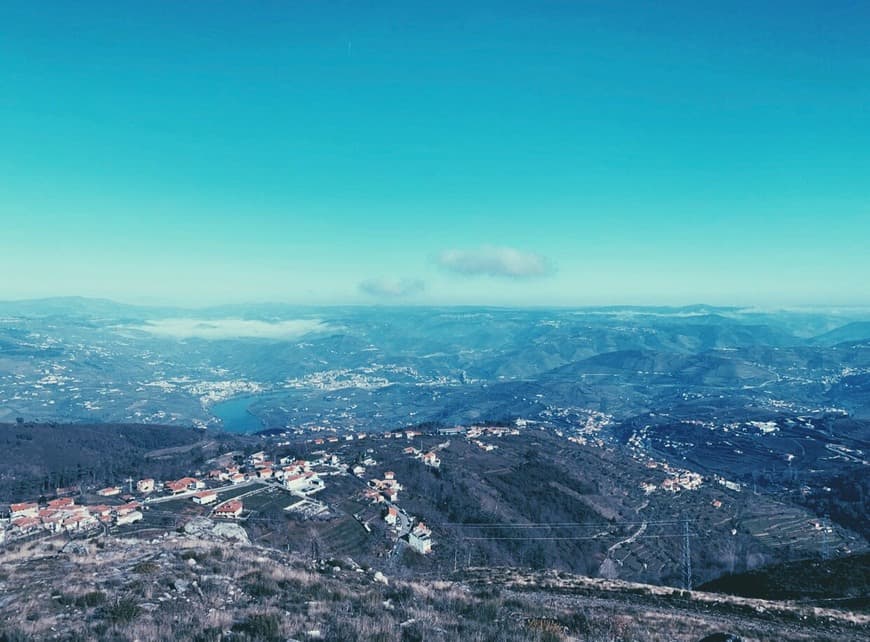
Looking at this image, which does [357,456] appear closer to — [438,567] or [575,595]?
[438,567]

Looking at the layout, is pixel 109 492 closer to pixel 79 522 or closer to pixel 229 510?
pixel 79 522

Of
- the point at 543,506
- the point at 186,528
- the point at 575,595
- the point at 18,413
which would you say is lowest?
the point at 18,413

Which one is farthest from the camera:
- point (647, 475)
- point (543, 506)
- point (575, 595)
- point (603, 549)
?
point (647, 475)

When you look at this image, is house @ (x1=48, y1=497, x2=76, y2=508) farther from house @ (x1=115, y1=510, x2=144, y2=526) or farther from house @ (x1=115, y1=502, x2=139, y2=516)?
house @ (x1=115, y1=510, x2=144, y2=526)

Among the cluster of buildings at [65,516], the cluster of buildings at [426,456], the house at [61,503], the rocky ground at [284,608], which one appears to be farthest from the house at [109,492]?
the rocky ground at [284,608]

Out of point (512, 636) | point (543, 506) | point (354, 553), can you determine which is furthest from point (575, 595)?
point (543, 506)

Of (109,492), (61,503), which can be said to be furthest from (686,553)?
(61,503)

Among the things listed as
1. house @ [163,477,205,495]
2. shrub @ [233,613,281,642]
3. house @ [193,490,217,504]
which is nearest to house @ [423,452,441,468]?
house @ [193,490,217,504]
